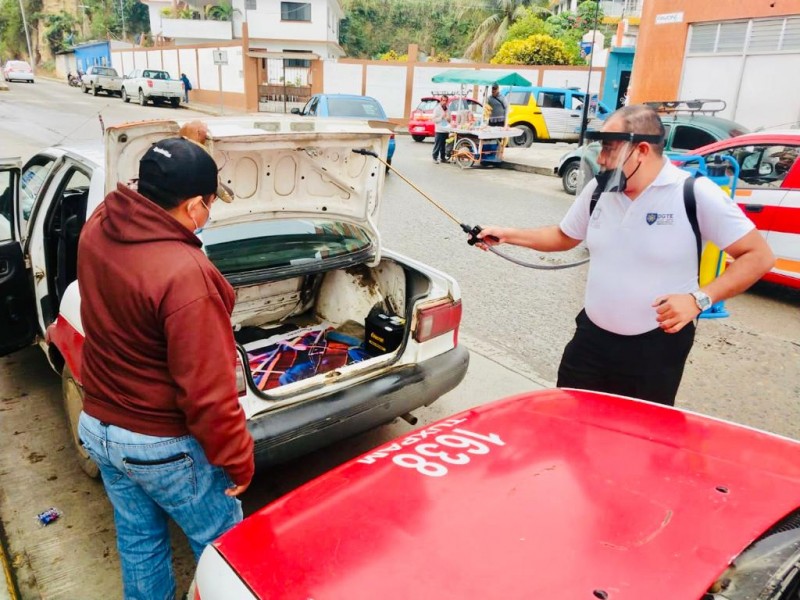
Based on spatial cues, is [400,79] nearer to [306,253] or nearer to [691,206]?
[306,253]

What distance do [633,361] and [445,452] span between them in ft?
3.64

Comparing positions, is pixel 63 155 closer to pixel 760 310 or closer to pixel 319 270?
pixel 319 270

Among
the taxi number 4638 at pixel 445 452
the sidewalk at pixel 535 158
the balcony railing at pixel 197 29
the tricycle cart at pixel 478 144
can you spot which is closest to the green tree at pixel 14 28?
the balcony railing at pixel 197 29

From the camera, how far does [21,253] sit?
3492 millimetres

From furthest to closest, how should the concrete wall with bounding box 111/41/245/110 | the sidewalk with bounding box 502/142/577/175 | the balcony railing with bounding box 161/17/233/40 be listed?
the balcony railing with bounding box 161/17/233/40
the concrete wall with bounding box 111/41/245/110
the sidewalk with bounding box 502/142/577/175

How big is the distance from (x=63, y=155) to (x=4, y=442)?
5.49 ft

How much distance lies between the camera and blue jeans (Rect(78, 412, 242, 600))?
5.93 feet

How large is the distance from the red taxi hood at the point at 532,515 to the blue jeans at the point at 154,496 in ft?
0.87

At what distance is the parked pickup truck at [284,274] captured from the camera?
277 cm

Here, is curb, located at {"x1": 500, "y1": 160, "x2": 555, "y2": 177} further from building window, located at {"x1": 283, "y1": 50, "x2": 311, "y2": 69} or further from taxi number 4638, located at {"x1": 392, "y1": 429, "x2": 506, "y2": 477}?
building window, located at {"x1": 283, "y1": 50, "x2": 311, "y2": 69}

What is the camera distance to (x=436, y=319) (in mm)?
3275

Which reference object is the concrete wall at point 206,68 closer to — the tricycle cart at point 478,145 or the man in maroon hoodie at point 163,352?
the tricycle cart at point 478,145

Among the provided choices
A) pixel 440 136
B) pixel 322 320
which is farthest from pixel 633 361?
pixel 440 136

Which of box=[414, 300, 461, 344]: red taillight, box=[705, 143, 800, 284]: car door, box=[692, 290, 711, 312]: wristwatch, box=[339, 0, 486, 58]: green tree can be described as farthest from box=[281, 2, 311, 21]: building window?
box=[692, 290, 711, 312]: wristwatch
